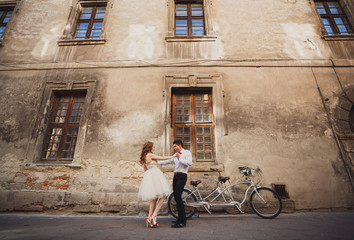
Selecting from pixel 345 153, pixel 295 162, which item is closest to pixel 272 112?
pixel 295 162

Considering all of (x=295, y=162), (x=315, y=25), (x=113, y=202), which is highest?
(x=315, y=25)

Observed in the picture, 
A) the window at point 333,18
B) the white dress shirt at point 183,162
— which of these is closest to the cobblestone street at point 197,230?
the white dress shirt at point 183,162

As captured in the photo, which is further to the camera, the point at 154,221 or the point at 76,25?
the point at 76,25

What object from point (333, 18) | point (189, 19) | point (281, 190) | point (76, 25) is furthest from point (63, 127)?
point (333, 18)

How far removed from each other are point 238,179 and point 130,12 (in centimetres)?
666

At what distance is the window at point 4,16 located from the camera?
678 centimetres

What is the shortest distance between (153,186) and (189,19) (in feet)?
19.7

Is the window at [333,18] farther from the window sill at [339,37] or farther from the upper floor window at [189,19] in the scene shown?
the upper floor window at [189,19]

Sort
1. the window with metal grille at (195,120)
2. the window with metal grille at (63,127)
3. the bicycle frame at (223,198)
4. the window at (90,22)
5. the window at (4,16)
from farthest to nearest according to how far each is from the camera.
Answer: the window at (4,16) < the window at (90,22) < the window with metal grille at (63,127) < the window with metal grille at (195,120) < the bicycle frame at (223,198)

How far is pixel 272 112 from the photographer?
506cm

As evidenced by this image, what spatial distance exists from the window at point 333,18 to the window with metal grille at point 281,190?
5755 millimetres

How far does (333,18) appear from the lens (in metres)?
6.50

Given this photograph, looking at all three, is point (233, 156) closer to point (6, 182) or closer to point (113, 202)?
point (113, 202)

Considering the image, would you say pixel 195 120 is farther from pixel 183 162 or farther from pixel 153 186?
pixel 153 186
